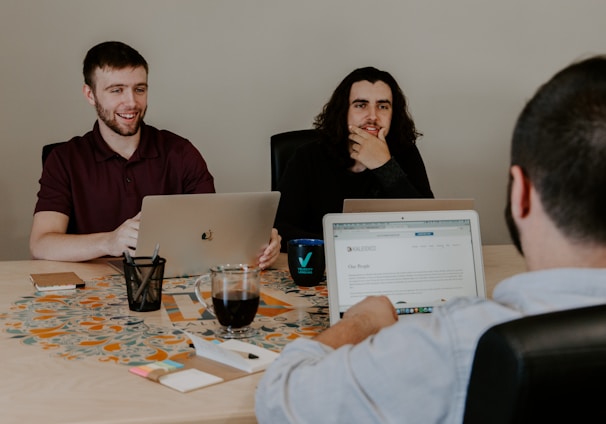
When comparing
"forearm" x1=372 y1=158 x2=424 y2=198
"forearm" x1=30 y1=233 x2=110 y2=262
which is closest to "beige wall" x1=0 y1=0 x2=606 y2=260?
"forearm" x1=372 y1=158 x2=424 y2=198

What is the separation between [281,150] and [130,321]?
1.41 metres

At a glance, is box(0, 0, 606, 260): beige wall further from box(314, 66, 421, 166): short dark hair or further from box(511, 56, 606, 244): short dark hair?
box(511, 56, 606, 244): short dark hair

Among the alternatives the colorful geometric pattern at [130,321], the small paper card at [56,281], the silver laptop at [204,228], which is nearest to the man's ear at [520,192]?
the colorful geometric pattern at [130,321]

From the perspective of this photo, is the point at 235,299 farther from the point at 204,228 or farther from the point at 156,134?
the point at 156,134

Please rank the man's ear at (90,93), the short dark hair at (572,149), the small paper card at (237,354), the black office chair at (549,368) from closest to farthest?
the black office chair at (549,368) → the short dark hair at (572,149) → the small paper card at (237,354) → the man's ear at (90,93)

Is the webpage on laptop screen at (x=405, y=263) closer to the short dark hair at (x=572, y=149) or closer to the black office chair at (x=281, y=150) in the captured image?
the short dark hair at (x=572, y=149)

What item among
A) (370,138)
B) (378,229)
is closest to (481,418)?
(378,229)

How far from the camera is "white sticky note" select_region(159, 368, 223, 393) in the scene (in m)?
1.06

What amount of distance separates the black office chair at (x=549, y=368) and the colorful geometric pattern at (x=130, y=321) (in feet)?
2.18

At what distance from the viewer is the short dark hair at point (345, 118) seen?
2.65 m

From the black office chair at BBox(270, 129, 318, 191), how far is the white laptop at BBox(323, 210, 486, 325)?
4.19 feet

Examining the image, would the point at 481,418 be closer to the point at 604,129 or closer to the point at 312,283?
the point at 604,129

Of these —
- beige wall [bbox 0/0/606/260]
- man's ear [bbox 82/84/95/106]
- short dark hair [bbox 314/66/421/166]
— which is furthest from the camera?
beige wall [bbox 0/0/606/260]

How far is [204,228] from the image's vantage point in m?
1.75
